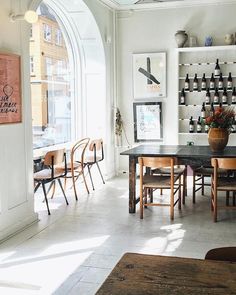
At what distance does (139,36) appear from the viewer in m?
7.64

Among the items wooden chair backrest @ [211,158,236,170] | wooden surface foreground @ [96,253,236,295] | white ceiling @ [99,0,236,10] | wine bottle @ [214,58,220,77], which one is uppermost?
white ceiling @ [99,0,236,10]

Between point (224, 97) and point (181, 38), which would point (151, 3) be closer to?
point (181, 38)

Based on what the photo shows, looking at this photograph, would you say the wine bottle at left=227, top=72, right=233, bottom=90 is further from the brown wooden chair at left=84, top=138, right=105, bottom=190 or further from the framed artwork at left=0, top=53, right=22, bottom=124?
the framed artwork at left=0, top=53, right=22, bottom=124

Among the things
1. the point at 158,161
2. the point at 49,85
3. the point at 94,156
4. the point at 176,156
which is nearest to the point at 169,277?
the point at 158,161

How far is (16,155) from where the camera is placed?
14.3ft

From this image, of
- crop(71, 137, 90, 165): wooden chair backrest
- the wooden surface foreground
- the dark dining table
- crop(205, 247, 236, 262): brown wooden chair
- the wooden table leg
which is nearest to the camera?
the wooden surface foreground

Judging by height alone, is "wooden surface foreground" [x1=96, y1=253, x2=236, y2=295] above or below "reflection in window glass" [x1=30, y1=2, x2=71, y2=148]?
below

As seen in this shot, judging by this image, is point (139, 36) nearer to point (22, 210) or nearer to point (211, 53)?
point (211, 53)

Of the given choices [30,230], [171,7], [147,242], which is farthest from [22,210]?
[171,7]

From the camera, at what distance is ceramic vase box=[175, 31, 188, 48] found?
7.16 m

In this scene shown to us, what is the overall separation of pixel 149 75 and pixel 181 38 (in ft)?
2.96

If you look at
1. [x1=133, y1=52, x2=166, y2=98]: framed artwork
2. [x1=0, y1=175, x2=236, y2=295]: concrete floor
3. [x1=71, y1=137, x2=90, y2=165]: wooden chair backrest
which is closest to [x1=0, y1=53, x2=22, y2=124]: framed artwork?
[x1=0, y1=175, x2=236, y2=295]: concrete floor

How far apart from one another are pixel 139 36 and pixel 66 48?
1.41 metres

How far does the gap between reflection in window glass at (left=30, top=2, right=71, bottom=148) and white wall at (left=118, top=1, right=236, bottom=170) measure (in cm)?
115
